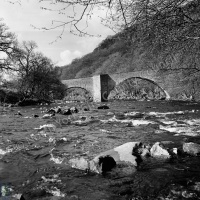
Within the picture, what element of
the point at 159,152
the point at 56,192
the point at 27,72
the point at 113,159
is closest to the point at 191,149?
the point at 159,152

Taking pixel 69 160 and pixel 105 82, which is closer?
pixel 69 160

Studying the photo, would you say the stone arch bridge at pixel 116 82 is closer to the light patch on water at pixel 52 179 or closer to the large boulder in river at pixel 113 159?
the large boulder in river at pixel 113 159

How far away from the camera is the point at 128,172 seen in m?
3.93

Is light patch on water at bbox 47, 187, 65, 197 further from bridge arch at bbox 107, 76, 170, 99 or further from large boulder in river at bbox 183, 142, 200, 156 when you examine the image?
bridge arch at bbox 107, 76, 170, 99

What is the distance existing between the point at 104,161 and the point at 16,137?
365 cm

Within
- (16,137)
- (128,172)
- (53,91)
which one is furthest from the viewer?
(53,91)

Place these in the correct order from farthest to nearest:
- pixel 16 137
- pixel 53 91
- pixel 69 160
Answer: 1. pixel 53 91
2. pixel 16 137
3. pixel 69 160

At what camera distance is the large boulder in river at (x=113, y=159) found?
4043mm

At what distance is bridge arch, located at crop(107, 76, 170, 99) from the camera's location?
28.6m

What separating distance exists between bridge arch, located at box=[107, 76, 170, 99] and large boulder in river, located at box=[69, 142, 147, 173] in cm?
2325

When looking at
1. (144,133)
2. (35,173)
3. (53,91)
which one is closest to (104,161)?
(35,173)

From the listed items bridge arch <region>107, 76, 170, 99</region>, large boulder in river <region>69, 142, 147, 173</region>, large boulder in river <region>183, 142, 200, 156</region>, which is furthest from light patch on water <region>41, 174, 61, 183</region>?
bridge arch <region>107, 76, 170, 99</region>

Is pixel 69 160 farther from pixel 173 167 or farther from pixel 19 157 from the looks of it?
pixel 173 167

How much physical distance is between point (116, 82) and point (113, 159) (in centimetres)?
2561
